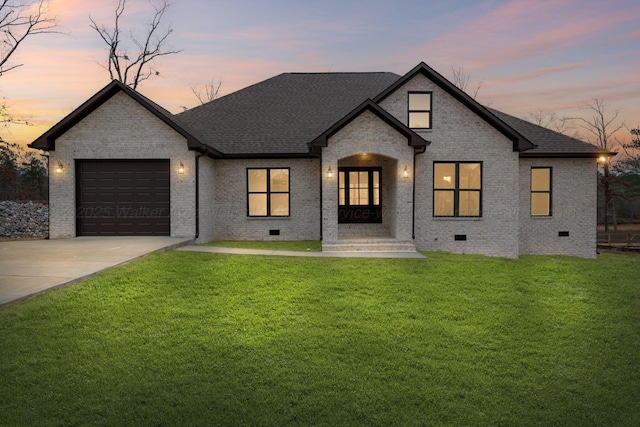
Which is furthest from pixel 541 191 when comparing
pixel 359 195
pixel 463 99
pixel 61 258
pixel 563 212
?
pixel 61 258

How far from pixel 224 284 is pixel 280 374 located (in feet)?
12.7

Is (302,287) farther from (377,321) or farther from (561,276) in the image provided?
(561,276)

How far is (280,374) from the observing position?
5.47 metres

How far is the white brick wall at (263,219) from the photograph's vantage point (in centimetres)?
1766

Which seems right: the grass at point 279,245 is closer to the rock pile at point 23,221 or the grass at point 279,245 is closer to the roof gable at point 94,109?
the roof gable at point 94,109

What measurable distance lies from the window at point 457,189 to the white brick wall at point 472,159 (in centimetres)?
24

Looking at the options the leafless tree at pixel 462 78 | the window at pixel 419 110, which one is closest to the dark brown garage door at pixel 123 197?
the window at pixel 419 110

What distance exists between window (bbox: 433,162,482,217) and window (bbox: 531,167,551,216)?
3220mm

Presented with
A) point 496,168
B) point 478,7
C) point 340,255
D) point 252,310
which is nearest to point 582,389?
point 252,310

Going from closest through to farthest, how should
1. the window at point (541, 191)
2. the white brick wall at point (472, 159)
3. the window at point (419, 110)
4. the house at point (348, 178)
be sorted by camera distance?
the house at point (348, 178) → the white brick wall at point (472, 159) → the window at point (419, 110) → the window at point (541, 191)

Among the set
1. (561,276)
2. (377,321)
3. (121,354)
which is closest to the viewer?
(121,354)

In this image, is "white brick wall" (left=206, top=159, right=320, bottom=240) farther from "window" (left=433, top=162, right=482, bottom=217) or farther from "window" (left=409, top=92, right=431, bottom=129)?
"window" (left=433, top=162, right=482, bottom=217)

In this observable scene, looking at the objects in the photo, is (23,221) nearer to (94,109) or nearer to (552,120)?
(94,109)

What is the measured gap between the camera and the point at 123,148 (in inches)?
602
